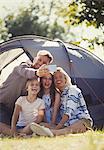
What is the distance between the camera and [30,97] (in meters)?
6.07

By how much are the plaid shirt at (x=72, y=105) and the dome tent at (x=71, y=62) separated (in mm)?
1016

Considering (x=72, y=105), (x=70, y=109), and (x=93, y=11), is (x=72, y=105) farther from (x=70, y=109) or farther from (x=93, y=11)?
(x=93, y=11)

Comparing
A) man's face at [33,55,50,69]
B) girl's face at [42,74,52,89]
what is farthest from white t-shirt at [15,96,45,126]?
man's face at [33,55,50,69]

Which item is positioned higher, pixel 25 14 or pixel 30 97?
pixel 25 14

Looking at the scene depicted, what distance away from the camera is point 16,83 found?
21.2 feet

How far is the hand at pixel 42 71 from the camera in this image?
20.0 ft

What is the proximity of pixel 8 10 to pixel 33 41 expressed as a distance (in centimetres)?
3345

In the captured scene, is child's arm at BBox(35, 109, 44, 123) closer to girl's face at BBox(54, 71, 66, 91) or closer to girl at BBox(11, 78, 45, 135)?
girl at BBox(11, 78, 45, 135)

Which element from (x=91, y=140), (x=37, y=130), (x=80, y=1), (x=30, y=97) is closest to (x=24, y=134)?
(x=37, y=130)

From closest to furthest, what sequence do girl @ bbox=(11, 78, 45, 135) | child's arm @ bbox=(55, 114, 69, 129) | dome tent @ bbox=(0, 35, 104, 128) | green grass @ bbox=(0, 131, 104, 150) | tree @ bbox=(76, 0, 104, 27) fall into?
green grass @ bbox=(0, 131, 104, 150), child's arm @ bbox=(55, 114, 69, 129), girl @ bbox=(11, 78, 45, 135), dome tent @ bbox=(0, 35, 104, 128), tree @ bbox=(76, 0, 104, 27)

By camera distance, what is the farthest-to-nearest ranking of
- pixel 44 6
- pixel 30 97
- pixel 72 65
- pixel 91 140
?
pixel 44 6 < pixel 72 65 < pixel 30 97 < pixel 91 140

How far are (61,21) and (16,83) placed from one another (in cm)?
2369

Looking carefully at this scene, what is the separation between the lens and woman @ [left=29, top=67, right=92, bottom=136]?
5.86 m

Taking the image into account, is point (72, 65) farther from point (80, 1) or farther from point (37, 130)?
point (80, 1)
